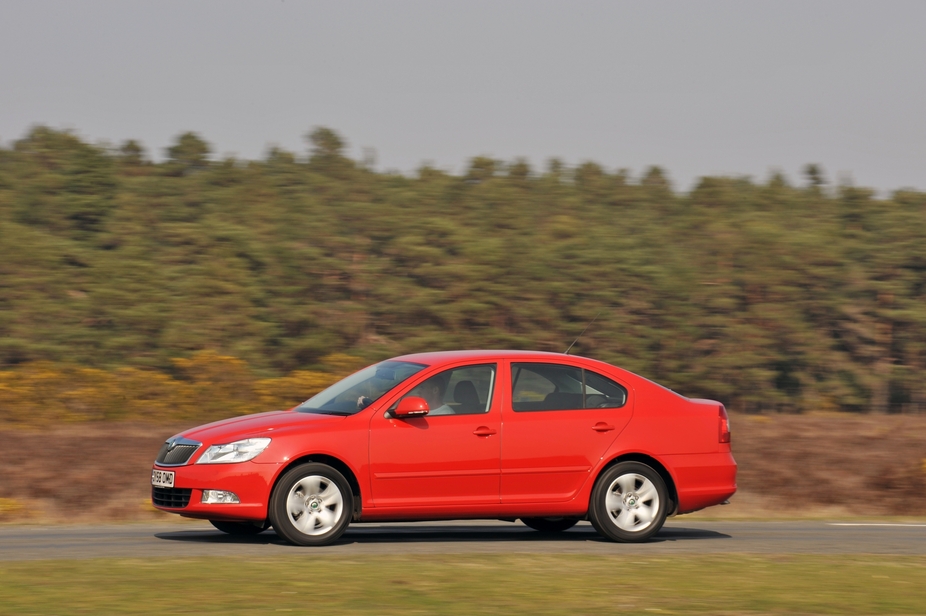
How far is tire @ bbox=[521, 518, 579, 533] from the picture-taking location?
39.3ft

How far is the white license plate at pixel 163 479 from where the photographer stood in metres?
10.3

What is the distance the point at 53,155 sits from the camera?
5731 cm

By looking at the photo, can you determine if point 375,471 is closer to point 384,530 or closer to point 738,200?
point 384,530

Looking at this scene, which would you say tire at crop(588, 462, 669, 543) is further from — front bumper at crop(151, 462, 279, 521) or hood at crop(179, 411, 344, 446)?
front bumper at crop(151, 462, 279, 521)

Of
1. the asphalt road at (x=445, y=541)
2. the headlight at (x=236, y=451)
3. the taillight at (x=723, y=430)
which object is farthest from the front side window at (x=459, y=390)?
the taillight at (x=723, y=430)

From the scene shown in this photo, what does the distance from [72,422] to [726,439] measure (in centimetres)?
3040

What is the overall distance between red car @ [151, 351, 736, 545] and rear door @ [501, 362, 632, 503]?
11mm

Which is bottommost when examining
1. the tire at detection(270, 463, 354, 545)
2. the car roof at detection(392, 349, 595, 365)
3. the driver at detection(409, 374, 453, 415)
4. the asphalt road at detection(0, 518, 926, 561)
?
the asphalt road at detection(0, 518, 926, 561)

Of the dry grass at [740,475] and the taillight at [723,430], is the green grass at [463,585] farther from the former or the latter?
the dry grass at [740,475]

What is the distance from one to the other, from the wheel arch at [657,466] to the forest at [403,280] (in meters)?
31.6

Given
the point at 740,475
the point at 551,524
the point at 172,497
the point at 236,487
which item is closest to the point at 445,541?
the point at 551,524

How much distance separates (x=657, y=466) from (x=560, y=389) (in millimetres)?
1071

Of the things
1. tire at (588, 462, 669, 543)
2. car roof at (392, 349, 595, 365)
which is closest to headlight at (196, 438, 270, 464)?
car roof at (392, 349, 595, 365)

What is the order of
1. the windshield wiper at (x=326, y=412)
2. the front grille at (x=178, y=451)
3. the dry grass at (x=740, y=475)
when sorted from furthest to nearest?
the dry grass at (x=740, y=475) < the windshield wiper at (x=326, y=412) < the front grille at (x=178, y=451)
